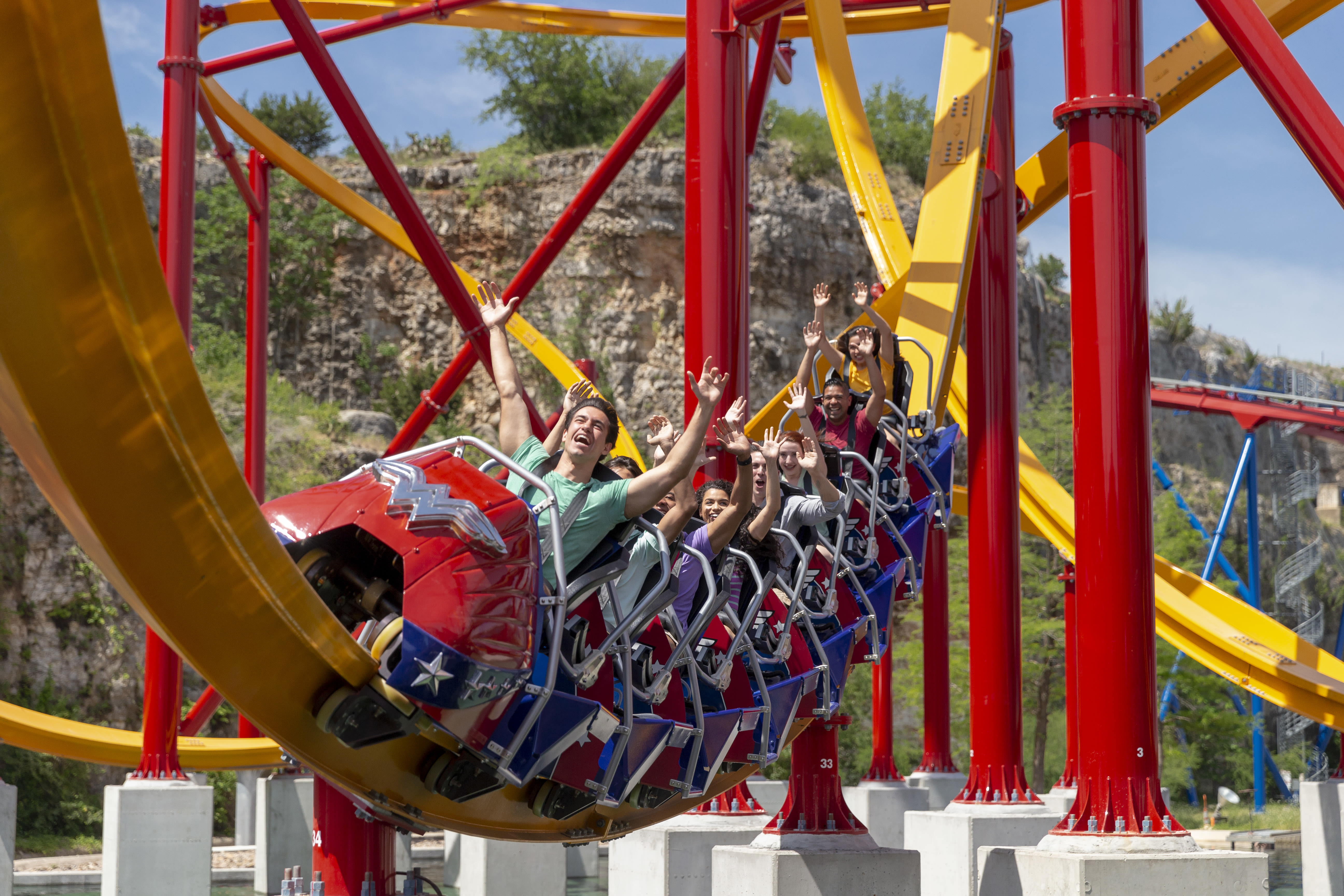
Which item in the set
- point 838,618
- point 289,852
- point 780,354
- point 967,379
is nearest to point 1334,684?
point 967,379

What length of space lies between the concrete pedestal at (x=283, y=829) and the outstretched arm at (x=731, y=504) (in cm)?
869

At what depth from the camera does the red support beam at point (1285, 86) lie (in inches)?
213

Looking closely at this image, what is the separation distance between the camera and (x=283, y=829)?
1241 cm

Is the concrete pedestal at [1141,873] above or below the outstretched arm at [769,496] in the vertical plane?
below

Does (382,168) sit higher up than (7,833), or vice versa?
→ (382,168)

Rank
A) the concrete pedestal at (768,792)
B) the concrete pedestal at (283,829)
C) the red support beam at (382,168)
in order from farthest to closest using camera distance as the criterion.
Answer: the concrete pedestal at (768,792) < the concrete pedestal at (283,829) < the red support beam at (382,168)

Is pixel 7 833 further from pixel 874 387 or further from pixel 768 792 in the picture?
pixel 768 792

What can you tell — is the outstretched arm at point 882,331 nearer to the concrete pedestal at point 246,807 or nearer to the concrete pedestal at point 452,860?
the concrete pedestal at point 452,860

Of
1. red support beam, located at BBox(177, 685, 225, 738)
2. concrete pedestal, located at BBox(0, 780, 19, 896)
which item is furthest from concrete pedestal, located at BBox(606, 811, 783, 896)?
red support beam, located at BBox(177, 685, 225, 738)

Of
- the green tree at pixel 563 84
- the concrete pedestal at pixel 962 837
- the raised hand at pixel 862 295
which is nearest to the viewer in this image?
the raised hand at pixel 862 295

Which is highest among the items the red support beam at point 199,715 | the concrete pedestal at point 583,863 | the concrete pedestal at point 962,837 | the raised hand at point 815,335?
the raised hand at point 815,335

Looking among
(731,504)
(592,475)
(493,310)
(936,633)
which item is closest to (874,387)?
(731,504)

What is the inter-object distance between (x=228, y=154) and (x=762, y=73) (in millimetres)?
5500

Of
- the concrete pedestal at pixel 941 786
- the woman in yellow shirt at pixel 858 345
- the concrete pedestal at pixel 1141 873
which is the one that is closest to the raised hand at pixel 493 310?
the woman in yellow shirt at pixel 858 345
